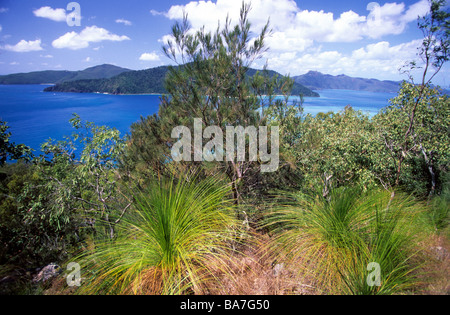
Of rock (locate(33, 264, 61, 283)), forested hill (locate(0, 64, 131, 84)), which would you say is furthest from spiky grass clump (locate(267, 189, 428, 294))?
forested hill (locate(0, 64, 131, 84))

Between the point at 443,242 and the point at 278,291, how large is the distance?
244 cm

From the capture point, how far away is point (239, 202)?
4137 millimetres

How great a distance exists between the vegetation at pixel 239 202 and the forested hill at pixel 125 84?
66.6 meters

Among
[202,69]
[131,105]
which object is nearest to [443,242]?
[202,69]

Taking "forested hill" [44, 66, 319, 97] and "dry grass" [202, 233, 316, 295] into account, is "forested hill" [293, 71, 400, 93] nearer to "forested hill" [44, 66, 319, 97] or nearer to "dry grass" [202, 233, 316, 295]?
"forested hill" [44, 66, 319, 97]

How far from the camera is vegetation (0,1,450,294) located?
1842 mm

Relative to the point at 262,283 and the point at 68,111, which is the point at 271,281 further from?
the point at 68,111

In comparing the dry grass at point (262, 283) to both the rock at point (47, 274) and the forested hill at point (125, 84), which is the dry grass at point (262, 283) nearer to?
the rock at point (47, 274)

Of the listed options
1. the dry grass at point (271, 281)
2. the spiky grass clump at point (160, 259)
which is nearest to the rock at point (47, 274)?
the dry grass at point (271, 281)

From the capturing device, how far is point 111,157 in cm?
399

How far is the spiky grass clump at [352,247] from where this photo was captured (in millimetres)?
1711

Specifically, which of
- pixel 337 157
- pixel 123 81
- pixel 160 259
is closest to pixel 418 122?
pixel 337 157

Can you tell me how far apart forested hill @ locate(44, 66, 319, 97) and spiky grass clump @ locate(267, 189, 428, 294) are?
69833 mm
